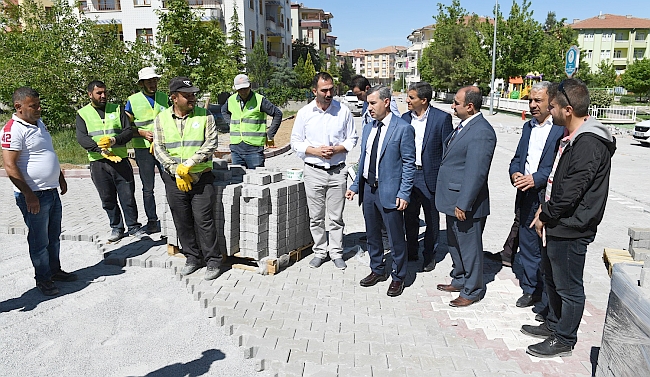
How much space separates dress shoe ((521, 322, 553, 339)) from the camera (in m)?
3.90

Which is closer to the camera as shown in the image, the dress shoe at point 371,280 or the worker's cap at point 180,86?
the worker's cap at point 180,86

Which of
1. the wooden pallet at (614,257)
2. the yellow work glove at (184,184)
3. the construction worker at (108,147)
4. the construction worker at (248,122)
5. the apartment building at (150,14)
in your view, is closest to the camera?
the yellow work glove at (184,184)

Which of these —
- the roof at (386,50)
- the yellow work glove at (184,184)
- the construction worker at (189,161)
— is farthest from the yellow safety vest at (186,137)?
the roof at (386,50)

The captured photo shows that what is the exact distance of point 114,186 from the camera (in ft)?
20.1

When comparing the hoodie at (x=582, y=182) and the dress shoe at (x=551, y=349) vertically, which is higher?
the hoodie at (x=582, y=182)

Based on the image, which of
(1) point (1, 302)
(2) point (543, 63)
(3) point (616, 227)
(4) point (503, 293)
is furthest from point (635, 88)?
(1) point (1, 302)

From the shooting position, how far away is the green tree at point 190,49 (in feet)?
58.6

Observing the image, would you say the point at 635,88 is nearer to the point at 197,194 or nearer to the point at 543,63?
the point at 543,63

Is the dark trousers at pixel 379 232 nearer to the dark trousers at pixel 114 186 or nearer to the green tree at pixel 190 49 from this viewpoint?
the dark trousers at pixel 114 186

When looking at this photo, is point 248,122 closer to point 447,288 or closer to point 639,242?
point 447,288

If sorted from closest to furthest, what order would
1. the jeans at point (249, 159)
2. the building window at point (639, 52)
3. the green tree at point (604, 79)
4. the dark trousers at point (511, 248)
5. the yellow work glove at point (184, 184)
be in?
the yellow work glove at point (184, 184)
the dark trousers at point (511, 248)
the jeans at point (249, 159)
the green tree at point (604, 79)
the building window at point (639, 52)

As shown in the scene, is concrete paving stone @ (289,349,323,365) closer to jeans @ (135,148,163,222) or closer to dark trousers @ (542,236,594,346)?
dark trousers @ (542,236,594,346)

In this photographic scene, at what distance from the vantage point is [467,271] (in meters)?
4.50

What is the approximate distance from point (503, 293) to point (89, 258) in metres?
4.78
